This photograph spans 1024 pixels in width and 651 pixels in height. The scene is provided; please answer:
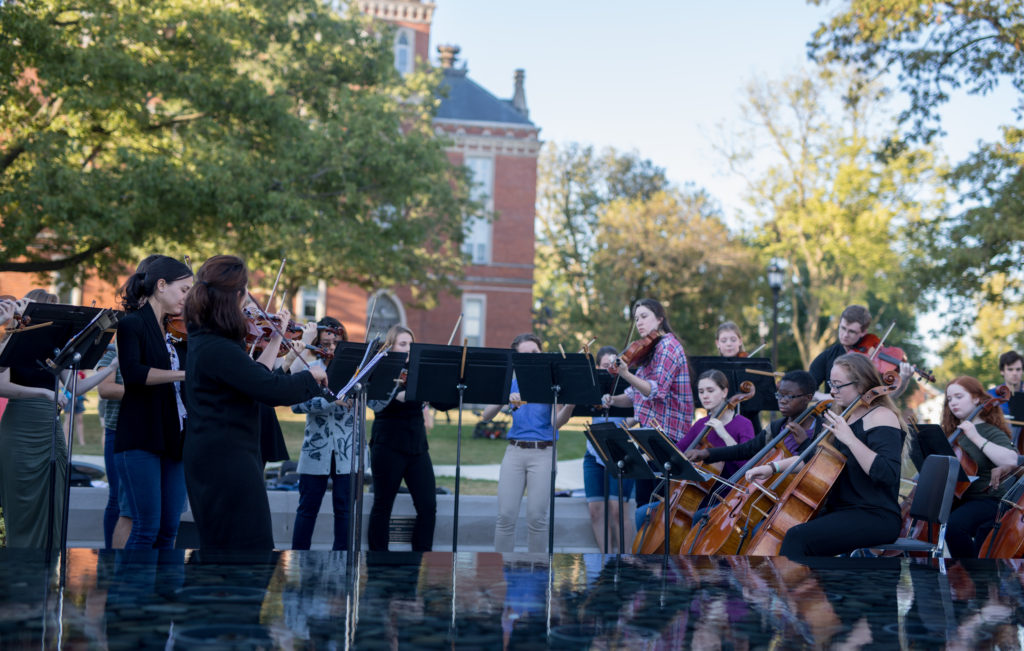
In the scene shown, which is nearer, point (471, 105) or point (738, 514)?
point (738, 514)

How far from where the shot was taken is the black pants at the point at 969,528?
6691 mm

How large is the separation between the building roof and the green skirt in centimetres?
3198

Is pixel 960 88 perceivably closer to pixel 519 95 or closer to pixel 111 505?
pixel 111 505

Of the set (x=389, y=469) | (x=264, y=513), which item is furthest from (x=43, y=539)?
(x=264, y=513)

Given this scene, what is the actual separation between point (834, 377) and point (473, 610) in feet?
12.4

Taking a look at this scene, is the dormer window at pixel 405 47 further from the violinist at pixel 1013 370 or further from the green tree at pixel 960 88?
the violinist at pixel 1013 370

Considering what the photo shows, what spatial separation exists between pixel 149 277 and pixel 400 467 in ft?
8.48

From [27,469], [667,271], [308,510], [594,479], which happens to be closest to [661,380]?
[594,479]

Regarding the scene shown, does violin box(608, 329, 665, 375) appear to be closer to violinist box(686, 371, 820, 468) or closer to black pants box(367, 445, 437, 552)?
violinist box(686, 371, 820, 468)

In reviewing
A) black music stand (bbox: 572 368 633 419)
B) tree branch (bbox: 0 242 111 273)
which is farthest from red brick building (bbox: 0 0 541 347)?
black music stand (bbox: 572 368 633 419)

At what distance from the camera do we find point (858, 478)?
5.31m

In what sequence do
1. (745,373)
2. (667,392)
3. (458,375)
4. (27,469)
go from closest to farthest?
(27,469), (458,375), (667,392), (745,373)

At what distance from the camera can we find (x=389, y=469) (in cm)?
689

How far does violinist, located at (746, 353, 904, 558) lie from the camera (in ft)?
16.8
